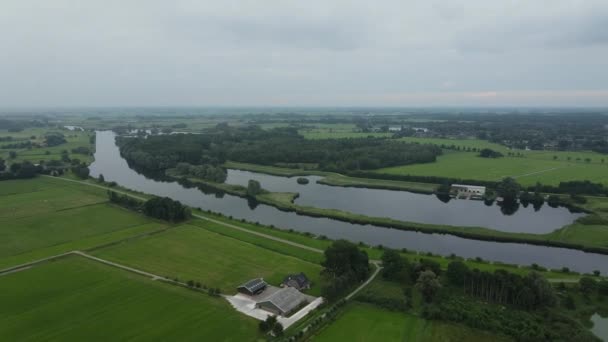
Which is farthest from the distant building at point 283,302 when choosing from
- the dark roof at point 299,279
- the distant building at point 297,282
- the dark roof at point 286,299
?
the dark roof at point 299,279

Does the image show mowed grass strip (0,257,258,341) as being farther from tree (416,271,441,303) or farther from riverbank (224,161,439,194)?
riverbank (224,161,439,194)

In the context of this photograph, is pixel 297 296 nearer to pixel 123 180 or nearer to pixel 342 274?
pixel 342 274

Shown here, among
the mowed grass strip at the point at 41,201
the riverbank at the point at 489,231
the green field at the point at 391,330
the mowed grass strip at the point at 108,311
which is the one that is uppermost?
the riverbank at the point at 489,231

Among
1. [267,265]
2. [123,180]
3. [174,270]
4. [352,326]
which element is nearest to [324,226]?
[267,265]

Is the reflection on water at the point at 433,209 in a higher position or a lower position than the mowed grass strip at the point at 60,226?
higher

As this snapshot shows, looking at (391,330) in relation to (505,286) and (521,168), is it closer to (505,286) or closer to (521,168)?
(505,286)

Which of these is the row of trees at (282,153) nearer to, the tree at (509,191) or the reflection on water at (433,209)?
the reflection on water at (433,209)
